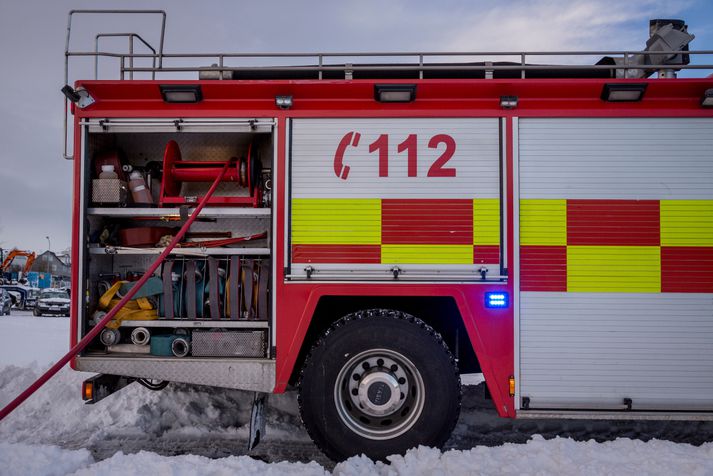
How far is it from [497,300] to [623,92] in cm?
175

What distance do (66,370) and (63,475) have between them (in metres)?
2.26

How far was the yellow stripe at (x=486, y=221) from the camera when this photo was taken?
358cm

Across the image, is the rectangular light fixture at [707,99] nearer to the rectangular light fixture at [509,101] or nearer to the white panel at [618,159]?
the white panel at [618,159]

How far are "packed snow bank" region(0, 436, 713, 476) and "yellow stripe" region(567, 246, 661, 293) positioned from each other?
1.06 m

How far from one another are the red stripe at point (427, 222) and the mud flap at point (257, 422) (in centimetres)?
151

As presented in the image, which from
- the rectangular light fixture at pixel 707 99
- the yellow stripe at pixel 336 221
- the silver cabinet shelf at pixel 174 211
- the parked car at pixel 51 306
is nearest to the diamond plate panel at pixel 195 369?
the yellow stripe at pixel 336 221

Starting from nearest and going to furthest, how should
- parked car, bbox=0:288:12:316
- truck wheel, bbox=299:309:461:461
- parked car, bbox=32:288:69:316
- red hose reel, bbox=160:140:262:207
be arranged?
truck wheel, bbox=299:309:461:461 < red hose reel, bbox=160:140:262:207 < parked car, bbox=0:288:12:316 < parked car, bbox=32:288:69:316

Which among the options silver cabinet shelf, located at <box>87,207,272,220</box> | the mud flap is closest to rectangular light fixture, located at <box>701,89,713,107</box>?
silver cabinet shelf, located at <box>87,207,272,220</box>

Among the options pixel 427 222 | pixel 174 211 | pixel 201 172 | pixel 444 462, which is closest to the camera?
pixel 444 462

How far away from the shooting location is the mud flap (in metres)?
3.57

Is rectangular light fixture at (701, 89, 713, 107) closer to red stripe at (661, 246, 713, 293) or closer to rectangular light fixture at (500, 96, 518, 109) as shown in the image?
red stripe at (661, 246, 713, 293)

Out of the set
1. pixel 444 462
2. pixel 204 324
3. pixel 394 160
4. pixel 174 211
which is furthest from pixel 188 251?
pixel 444 462

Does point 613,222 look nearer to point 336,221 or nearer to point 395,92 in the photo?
point 395,92

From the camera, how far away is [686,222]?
3586 millimetres
